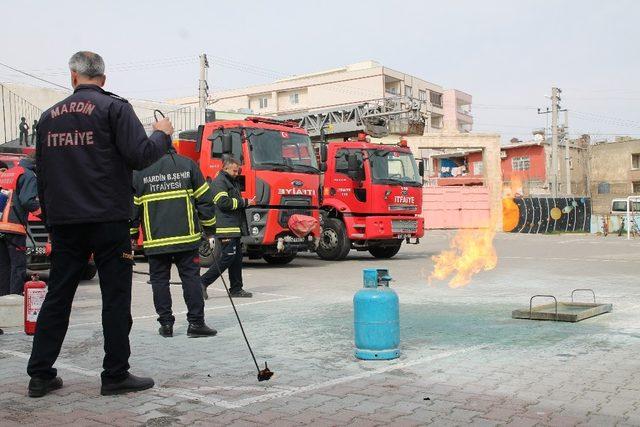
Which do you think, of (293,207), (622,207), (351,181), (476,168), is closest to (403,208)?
(351,181)

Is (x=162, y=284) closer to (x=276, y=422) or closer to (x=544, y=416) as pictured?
(x=276, y=422)

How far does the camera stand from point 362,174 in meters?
17.1

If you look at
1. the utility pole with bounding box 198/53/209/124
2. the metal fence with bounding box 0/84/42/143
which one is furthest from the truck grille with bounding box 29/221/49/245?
the utility pole with bounding box 198/53/209/124

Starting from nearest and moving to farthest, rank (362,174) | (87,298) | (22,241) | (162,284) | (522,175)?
(162,284), (22,241), (87,298), (362,174), (522,175)

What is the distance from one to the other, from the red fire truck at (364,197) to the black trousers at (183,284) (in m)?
9.98

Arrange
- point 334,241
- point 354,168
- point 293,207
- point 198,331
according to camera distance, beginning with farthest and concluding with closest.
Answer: point 334,241 → point 354,168 → point 293,207 → point 198,331

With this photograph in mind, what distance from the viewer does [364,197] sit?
17.0 m

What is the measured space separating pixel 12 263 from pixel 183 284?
110 inches

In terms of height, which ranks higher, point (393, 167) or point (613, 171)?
point (613, 171)

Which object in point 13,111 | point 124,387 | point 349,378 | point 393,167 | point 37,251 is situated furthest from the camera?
point 13,111

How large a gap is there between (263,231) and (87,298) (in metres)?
4.75

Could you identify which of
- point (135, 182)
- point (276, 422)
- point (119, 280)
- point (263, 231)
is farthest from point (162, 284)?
point (263, 231)

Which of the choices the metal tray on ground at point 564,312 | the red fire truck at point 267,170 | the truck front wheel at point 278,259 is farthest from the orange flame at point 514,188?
the metal tray on ground at point 564,312

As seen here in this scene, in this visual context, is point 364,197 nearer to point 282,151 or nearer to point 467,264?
point 282,151
